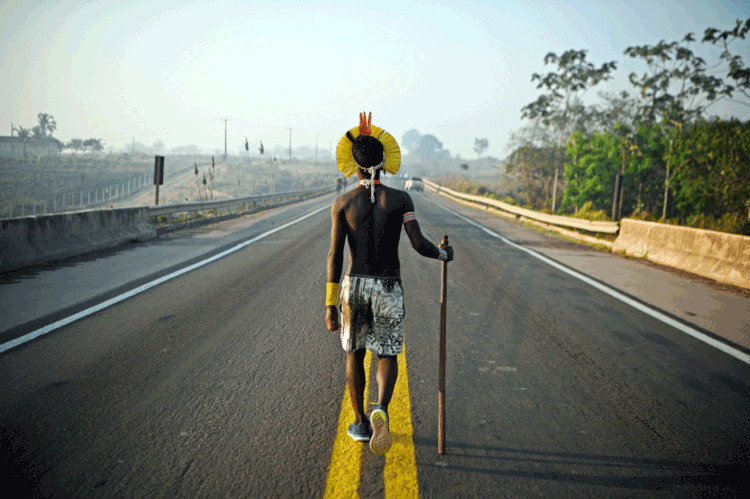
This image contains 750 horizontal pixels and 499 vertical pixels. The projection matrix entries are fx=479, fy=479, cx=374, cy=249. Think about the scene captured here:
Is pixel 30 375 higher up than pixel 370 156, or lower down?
lower down

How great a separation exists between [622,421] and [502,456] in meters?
1.12

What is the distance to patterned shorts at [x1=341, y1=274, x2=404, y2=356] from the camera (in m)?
3.02

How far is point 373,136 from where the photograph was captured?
10.2ft

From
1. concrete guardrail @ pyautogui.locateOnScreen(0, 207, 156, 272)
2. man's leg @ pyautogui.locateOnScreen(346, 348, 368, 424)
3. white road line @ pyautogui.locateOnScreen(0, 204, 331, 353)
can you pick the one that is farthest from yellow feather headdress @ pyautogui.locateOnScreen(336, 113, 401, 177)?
concrete guardrail @ pyautogui.locateOnScreen(0, 207, 156, 272)

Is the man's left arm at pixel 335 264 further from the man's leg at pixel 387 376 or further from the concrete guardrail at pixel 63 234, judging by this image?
the concrete guardrail at pixel 63 234

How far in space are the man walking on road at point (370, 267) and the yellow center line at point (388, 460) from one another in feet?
0.45

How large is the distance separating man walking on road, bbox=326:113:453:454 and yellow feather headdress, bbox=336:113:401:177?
0.01 meters

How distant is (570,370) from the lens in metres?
4.40

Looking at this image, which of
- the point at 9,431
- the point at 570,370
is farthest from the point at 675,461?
the point at 9,431

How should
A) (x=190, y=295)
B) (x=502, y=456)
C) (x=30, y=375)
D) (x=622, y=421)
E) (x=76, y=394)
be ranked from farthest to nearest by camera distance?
(x=190, y=295), (x=30, y=375), (x=76, y=394), (x=622, y=421), (x=502, y=456)

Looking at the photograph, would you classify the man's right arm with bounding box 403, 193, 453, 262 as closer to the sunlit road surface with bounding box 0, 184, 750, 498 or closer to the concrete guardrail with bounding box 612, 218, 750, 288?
the sunlit road surface with bounding box 0, 184, 750, 498

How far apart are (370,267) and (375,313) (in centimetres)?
29

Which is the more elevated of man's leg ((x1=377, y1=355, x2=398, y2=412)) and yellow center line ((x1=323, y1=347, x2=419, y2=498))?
man's leg ((x1=377, y1=355, x2=398, y2=412))

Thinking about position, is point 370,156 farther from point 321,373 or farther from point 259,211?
point 259,211
